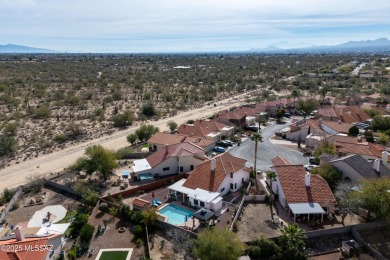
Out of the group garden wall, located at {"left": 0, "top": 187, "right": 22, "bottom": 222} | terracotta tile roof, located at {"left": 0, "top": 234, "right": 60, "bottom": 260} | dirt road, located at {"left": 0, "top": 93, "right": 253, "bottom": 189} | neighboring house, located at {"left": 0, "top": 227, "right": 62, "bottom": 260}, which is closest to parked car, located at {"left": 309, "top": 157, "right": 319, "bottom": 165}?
dirt road, located at {"left": 0, "top": 93, "right": 253, "bottom": 189}

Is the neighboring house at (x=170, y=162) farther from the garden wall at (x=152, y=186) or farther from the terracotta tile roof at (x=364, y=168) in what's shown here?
the terracotta tile roof at (x=364, y=168)

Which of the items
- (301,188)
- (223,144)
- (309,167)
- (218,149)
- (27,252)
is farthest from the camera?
(223,144)

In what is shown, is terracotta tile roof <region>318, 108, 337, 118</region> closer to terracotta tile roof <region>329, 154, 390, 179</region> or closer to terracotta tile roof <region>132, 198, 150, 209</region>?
terracotta tile roof <region>329, 154, 390, 179</region>

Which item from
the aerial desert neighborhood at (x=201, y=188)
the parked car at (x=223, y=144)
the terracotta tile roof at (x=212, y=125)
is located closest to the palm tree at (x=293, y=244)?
the aerial desert neighborhood at (x=201, y=188)

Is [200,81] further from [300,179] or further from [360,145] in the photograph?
[300,179]

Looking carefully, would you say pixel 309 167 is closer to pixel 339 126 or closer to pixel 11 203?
pixel 339 126

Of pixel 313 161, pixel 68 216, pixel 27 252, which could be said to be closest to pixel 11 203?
pixel 68 216

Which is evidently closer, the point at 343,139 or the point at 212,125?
the point at 343,139
